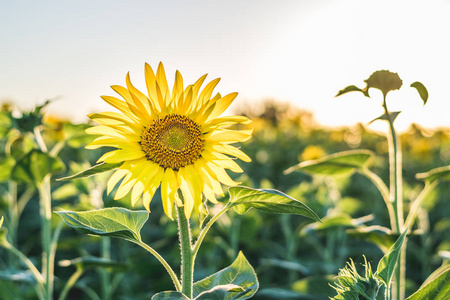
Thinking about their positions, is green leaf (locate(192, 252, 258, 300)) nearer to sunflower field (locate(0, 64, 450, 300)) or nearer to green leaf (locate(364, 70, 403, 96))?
sunflower field (locate(0, 64, 450, 300))

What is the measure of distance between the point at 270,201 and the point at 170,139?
0.23m

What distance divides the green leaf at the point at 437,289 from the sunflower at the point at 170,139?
36cm

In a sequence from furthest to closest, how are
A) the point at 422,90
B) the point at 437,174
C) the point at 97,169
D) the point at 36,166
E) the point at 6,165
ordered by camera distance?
the point at 6,165 → the point at 36,166 → the point at 437,174 → the point at 422,90 → the point at 97,169

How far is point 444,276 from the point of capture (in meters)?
0.75

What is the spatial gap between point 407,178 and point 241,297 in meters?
3.82

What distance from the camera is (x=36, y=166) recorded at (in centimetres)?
126

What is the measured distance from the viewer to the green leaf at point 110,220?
0.77 meters

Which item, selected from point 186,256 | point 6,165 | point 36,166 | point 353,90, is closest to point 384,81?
point 353,90

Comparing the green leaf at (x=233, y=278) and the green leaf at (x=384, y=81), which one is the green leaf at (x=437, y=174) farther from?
the green leaf at (x=233, y=278)

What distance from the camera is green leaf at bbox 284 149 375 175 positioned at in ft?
3.84

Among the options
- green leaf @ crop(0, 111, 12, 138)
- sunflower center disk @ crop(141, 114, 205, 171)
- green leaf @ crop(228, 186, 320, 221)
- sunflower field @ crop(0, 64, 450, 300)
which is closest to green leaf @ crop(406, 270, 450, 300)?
sunflower field @ crop(0, 64, 450, 300)

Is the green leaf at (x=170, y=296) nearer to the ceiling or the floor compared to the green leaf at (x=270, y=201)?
nearer to the floor

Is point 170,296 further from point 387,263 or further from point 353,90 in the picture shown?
point 353,90

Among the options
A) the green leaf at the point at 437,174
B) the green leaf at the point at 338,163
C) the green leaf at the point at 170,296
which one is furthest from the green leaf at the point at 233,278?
the green leaf at the point at 437,174
